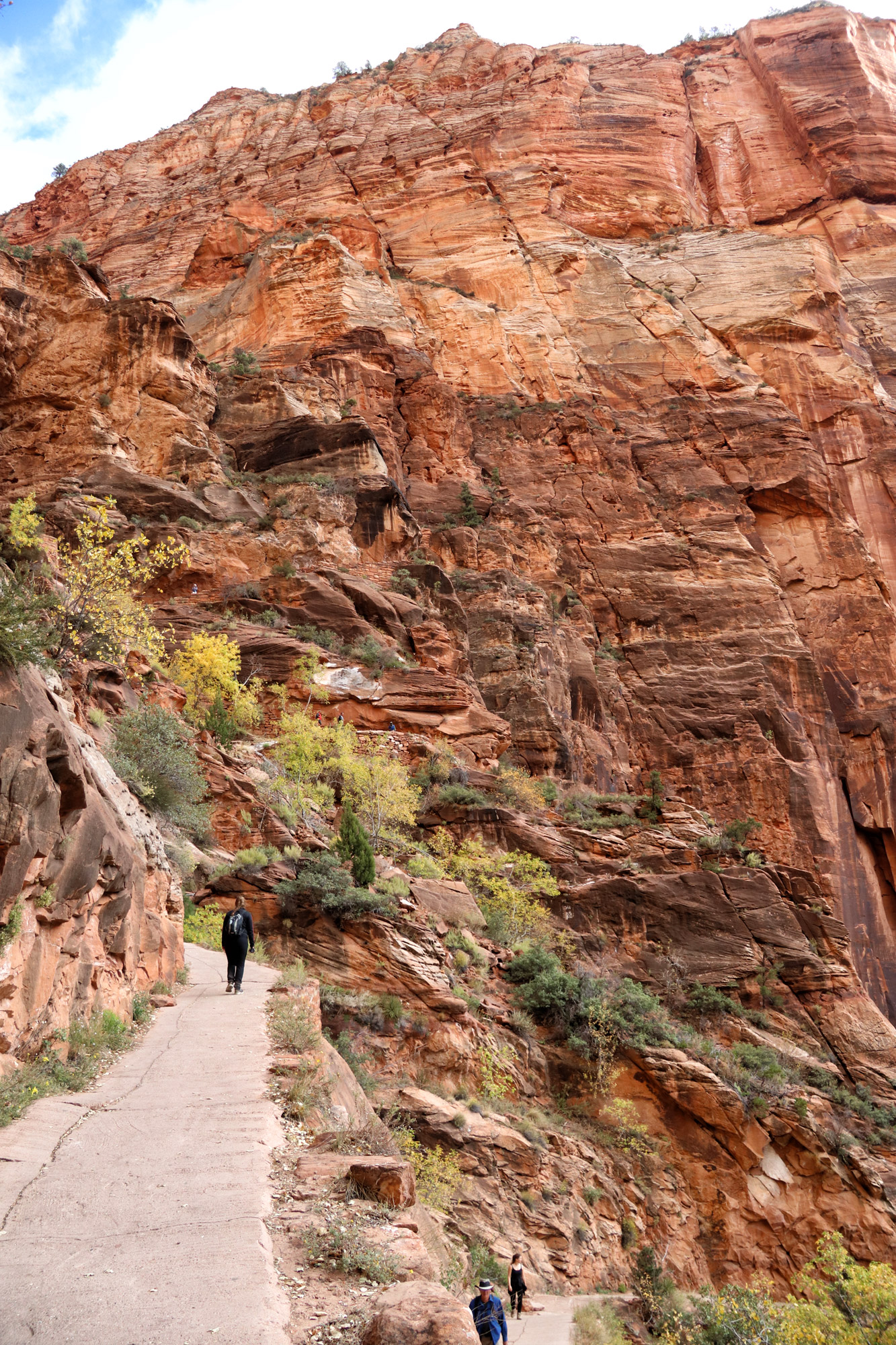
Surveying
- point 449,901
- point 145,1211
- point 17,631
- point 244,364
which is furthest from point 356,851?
point 244,364

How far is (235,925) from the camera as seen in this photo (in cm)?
1038

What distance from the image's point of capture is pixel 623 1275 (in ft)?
48.3

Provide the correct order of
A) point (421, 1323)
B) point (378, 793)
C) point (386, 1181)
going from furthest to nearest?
point (378, 793), point (386, 1181), point (421, 1323)

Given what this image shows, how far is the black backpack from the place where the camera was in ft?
34.0

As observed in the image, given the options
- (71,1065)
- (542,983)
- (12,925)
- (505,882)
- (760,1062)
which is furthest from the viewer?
(505,882)

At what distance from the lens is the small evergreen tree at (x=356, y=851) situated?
1631 centimetres

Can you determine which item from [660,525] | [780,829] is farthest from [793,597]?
[780,829]

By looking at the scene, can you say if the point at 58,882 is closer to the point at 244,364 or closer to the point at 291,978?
the point at 291,978

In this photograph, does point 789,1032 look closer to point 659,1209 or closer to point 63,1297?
point 659,1209

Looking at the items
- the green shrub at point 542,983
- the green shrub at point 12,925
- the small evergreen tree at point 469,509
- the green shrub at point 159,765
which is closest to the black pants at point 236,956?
the green shrub at point 159,765

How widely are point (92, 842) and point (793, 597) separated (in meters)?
39.4

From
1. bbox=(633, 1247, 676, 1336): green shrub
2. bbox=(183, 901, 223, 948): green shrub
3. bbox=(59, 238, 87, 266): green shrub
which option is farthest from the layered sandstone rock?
bbox=(59, 238, 87, 266): green shrub

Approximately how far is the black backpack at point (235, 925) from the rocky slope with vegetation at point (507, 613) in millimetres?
1010

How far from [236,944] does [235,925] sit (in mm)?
224
